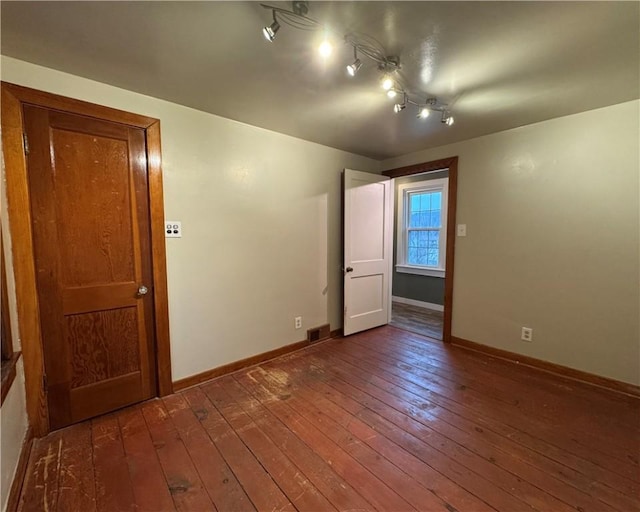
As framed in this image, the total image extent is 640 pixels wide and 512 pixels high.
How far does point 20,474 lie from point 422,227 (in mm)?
5054

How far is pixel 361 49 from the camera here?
1.51m

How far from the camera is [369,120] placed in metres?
2.46

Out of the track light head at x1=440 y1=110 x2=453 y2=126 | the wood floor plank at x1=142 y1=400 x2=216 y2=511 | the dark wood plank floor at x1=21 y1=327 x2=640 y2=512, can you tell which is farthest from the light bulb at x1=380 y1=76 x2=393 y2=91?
the wood floor plank at x1=142 y1=400 x2=216 y2=511

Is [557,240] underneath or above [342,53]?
underneath

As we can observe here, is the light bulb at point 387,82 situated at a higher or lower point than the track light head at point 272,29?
higher

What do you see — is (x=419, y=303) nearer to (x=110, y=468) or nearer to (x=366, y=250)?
(x=366, y=250)

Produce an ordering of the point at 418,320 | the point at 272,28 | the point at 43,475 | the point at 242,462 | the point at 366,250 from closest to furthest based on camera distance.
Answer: the point at 272,28 → the point at 43,475 → the point at 242,462 → the point at 366,250 → the point at 418,320

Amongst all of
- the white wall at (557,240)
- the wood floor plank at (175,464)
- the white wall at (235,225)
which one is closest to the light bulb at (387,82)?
the white wall at (235,225)

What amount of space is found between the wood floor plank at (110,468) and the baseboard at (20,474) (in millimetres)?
285

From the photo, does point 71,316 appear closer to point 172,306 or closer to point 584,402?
point 172,306

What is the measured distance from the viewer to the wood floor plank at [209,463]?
135 cm

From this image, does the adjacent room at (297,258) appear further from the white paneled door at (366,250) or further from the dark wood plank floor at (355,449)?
the white paneled door at (366,250)

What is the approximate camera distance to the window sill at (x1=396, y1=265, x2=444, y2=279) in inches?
183

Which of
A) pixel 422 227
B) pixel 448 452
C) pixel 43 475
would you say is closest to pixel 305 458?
pixel 448 452
